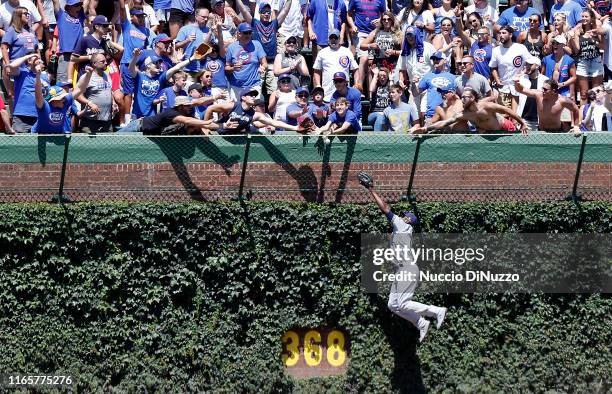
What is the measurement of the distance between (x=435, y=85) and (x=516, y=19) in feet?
8.68

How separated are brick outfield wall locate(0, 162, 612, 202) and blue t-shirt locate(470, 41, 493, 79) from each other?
122 inches

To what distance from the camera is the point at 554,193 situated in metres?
19.8

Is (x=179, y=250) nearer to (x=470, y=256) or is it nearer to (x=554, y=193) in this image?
(x=470, y=256)

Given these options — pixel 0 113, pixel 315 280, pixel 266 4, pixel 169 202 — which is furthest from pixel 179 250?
pixel 266 4

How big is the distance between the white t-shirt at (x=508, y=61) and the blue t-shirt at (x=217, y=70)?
4.58 metres

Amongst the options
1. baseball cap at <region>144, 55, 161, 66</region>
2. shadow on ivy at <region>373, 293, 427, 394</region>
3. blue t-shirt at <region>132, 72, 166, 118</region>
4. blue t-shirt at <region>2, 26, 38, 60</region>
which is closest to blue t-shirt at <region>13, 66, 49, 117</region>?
blue t-shirt at <region>2, 26, 38, 60</region>

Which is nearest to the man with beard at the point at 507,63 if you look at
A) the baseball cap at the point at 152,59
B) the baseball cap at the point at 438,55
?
the baseball cap at the point at 438,55

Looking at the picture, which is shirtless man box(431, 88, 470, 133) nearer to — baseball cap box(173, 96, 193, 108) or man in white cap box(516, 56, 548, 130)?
man in white cap box(516, 56, 548, 130)

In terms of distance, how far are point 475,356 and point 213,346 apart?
3.92m

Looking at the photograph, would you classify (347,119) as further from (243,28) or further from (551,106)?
(551,106)

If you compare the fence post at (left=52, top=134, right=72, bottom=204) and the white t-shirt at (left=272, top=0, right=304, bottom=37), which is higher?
the white t-shirt at (left=272, top=0, right=304, bottom=37)

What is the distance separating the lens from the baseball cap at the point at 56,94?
19734 millimetres

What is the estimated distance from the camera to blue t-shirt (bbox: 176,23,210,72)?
21641 mm

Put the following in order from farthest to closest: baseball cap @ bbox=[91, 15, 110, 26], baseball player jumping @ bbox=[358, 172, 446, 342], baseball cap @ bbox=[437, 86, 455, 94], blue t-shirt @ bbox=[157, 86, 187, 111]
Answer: baseball cap @ bbox=[91, 15, 110, 26] → baseball cap @ bbox=[437, 86, 455, 94] → blue t-shirt @ bbox=[157, 86, 187, 111] → baseball player jumping @ bbox=[358, 172, 446, 342]
